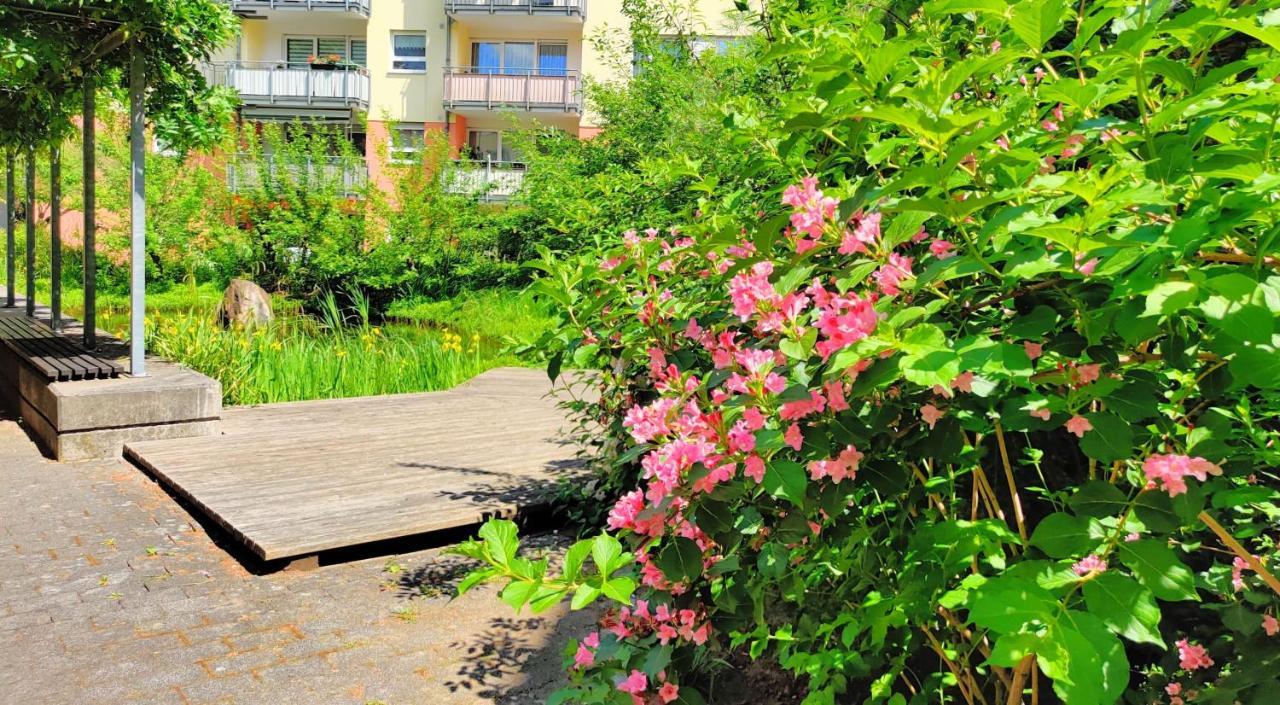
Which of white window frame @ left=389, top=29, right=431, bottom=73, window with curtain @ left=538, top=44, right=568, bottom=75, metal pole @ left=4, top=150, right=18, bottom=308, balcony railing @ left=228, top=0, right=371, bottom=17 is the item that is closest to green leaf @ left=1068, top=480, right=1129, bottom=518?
metal pole @ left=4, top=150, right=18, bottom=308

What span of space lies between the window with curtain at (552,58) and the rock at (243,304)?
18.3 metres

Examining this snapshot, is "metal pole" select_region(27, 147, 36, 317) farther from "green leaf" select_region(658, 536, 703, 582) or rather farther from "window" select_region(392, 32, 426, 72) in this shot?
"window" select_region(392, 32, 426, 72)

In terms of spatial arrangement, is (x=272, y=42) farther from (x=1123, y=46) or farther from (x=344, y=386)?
(x=1123, y=46)

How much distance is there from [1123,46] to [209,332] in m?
8.08

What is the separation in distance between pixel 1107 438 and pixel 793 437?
0.39 metres

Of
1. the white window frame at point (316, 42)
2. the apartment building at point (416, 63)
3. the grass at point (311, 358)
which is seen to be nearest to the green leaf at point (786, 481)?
the grass at point (311, 358)

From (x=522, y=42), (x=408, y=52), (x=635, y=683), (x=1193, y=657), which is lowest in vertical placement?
(x=635, y=683)

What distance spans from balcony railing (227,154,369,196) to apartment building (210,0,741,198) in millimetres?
8076

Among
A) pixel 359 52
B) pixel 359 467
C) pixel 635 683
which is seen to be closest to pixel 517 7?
pixel 359 52

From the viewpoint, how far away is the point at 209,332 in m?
8.00

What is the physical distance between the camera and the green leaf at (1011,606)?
101 cm

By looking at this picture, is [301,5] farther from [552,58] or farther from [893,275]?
[893,275]

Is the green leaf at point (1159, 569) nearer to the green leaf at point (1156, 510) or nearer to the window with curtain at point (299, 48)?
the green leaf at point (1156, 510)

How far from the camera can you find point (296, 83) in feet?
91.0
